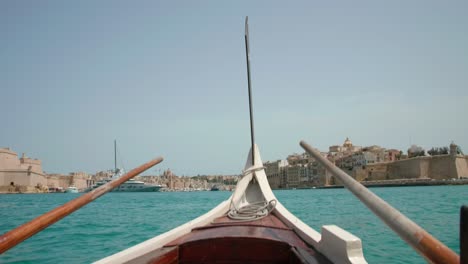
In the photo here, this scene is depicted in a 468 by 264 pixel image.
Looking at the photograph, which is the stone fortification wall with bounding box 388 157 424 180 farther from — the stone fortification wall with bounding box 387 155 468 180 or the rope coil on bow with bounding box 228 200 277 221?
the rope coil on bow with bounding box 228 200 277 221

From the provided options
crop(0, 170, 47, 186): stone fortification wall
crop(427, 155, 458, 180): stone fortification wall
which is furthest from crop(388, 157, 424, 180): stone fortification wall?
crop(0, 170, 47, 186): stone fortification wall

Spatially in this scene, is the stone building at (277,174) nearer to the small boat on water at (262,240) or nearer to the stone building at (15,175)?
the stone building at (15,175)

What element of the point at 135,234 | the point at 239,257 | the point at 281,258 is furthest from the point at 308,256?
the point at 135,234

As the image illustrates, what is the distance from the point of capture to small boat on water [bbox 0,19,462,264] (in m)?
1.12

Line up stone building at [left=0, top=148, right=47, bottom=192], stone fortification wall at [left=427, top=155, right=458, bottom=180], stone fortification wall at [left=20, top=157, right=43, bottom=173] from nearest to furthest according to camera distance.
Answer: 1. stone fortification wall at [left=427, top=155, right=458, bottom=180]
2. stone building at [left=0, top=148, right=47, bottom=192]
3. stone fortification wall at [left=20, top=157, right=43, bottom=173]

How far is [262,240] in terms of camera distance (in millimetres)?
2553

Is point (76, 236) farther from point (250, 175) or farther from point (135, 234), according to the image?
point (250, 175)

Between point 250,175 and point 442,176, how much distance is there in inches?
2409

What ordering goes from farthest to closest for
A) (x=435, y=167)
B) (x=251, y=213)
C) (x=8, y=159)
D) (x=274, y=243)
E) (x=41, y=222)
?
(x=8, y=159), (x=435, y=167), (x=251, y=213), (x=274, y=243), (x=41, y=222)

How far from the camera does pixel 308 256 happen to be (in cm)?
216

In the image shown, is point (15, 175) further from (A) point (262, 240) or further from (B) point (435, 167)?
(B) point (435, 167)

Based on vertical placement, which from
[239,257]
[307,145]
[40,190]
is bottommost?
[40,190]

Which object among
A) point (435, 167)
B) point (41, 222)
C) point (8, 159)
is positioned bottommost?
point (435, 167)

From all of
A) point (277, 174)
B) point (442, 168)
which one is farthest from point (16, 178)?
point (442, 168)
